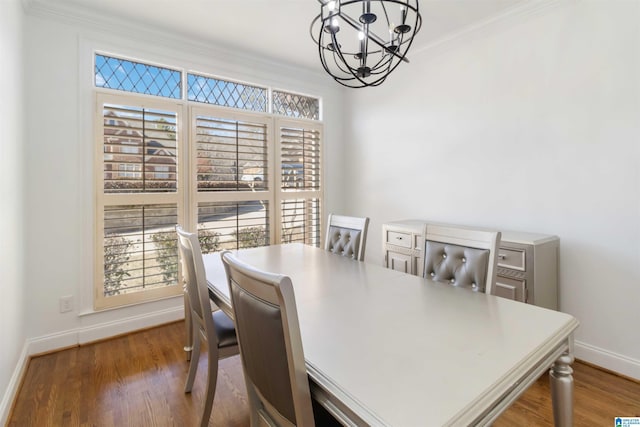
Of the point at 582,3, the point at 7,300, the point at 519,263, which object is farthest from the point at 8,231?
the point at 582,3

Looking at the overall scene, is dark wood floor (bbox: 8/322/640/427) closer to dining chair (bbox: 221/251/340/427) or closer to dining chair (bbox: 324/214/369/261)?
dining chair (bbox: 221/251/340/427)

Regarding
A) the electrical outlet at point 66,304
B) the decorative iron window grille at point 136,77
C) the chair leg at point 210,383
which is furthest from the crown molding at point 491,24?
the electrical outlet at point 66,304

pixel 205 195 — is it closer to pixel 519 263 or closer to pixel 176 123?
pixel 176 123

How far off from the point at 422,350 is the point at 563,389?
2.02 ft

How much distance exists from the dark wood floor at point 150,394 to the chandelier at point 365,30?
1.94m

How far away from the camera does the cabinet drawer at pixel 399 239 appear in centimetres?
289

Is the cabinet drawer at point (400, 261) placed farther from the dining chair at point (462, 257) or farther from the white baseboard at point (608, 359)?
the white baseboard at point (608, 359)

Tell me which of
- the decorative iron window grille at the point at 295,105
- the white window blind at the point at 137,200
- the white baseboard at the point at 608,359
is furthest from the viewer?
the decorative iron window grille at the point at 295,105

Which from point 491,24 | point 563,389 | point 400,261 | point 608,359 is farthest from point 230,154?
point 608,359

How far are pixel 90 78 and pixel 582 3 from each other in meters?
3.67

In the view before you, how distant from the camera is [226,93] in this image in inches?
131

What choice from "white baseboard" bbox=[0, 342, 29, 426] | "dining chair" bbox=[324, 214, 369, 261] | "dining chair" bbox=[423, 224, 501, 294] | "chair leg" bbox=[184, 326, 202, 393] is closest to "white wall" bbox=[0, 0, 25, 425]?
"white baseboard" bbox=[0, 342, 29, 426]

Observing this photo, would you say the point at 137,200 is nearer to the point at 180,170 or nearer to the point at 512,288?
the point at 180,170

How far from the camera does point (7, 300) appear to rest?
6.09ft
